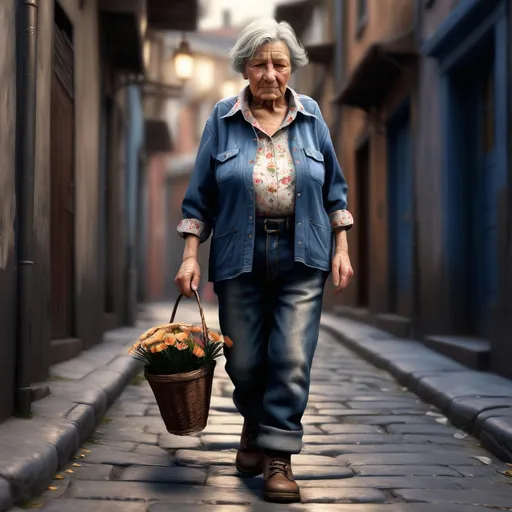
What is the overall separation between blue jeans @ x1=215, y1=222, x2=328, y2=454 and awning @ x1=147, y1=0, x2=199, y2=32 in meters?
9.61

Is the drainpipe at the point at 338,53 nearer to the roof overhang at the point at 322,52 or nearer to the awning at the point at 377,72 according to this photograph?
the roof overhang at the point at 322,52

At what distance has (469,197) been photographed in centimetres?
832

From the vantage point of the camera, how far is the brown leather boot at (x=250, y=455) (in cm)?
374

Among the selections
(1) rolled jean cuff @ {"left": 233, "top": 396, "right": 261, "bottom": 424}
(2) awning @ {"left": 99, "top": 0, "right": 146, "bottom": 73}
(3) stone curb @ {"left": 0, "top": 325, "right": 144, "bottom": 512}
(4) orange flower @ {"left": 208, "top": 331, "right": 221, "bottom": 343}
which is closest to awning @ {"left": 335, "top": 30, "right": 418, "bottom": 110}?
(2) awning @ {"left": 99, "top": 0, "right": 146, "bottom": 73}

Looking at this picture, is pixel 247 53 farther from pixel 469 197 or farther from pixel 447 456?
pixel 469 197

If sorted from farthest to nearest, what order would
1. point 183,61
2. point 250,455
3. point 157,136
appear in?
point 157,136, point 183,61, point 250,455

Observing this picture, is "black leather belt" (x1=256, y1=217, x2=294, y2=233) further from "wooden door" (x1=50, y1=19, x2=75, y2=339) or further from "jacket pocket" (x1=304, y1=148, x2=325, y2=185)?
"wooden door" (x1=50, y1=19, x2=75, y2=339)

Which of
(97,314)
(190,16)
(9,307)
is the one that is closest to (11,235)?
(9,307)

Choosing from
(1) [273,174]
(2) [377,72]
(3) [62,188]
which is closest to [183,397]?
(1) [273,174]

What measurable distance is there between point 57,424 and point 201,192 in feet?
4.37

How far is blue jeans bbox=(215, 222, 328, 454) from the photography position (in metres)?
3.47

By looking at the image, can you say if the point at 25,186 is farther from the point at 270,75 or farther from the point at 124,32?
the point at 124,32

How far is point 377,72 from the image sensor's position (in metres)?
10.6

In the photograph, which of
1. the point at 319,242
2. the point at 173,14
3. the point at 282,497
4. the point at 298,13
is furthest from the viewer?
the point at 298,13
